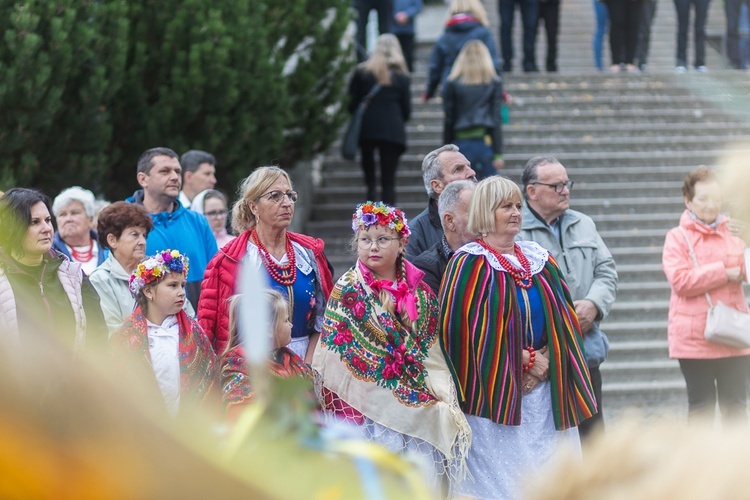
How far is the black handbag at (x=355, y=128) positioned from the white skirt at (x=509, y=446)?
6133mm

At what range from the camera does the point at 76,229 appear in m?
6.64

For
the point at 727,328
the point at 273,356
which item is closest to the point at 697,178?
the point at 727,328

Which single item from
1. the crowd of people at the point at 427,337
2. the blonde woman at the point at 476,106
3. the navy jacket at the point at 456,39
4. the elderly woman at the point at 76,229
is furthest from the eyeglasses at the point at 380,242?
the navy jacket at the point at 456,39

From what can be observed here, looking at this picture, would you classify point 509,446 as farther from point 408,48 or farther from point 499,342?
point 408,48

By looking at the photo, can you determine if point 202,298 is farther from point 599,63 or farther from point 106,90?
point 599,63

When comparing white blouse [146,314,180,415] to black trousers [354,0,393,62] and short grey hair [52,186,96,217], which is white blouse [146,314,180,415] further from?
black trousers [354,0,393,62]

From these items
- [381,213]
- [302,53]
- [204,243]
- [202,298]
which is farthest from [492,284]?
[302,53]

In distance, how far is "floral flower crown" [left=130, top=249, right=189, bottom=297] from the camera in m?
5.02

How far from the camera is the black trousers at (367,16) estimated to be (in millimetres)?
13539

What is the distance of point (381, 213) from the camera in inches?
205

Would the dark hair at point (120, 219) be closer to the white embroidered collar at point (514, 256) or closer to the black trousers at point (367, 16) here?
the white embroidered collar at point (514, 256)

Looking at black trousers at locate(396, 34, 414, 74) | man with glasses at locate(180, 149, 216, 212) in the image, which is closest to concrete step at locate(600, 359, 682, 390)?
man with glasses at locate(180, 149, 216, 212)

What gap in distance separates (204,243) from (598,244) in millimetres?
2280

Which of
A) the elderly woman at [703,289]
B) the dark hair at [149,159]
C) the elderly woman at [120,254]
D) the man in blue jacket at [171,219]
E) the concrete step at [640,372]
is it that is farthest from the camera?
the concrete step at [640,372]
